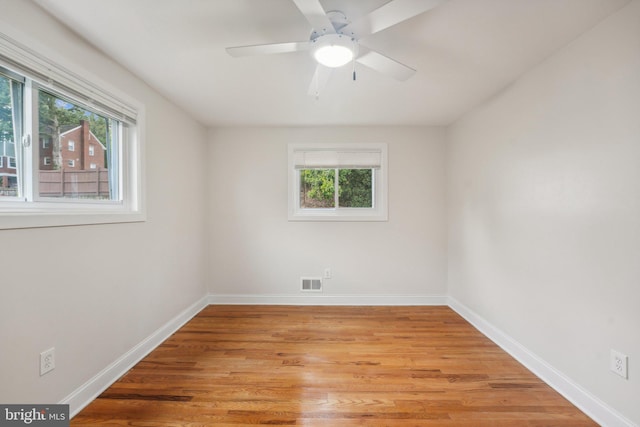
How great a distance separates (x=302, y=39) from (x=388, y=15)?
2.23 ft

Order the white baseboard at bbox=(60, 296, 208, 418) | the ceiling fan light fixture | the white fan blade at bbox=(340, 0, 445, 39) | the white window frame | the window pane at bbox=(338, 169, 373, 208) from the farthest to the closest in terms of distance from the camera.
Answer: the window pane at bbox=(338, 169, 373, 208)
the white window frame
the white baseboard at bbox=(60, 296, 208, 418)
the ceiling fan light fixture
the white fan blade at bbox=(340, 0, 445, 39)

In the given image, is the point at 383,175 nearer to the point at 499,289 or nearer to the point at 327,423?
the point at 499,289

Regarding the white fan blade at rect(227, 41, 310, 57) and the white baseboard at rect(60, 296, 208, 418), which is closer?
the white fan blade at rect(227, 41, 310, 57)

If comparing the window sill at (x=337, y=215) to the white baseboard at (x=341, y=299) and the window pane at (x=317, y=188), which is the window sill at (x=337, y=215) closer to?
the window pane at (x=317, y=188)

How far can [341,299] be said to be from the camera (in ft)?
11.9

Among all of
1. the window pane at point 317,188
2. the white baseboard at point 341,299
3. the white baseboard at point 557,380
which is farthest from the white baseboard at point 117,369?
the white baseboard at point 557,380

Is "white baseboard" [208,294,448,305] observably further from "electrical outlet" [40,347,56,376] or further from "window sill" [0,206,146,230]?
"electrical outlet" [40,347,56,376]

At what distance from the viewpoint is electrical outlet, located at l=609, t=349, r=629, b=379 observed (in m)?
1.52

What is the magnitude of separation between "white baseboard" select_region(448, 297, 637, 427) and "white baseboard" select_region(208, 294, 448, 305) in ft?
2.36

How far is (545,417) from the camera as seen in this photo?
170 centimetres

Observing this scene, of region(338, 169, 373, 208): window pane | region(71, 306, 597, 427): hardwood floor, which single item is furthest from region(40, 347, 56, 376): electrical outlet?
region(338, 169, 373, 208): window pane

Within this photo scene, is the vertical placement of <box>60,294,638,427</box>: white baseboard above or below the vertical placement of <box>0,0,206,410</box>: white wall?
below

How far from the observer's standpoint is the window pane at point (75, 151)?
5.39 ft

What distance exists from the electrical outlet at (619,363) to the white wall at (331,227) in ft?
6.73
